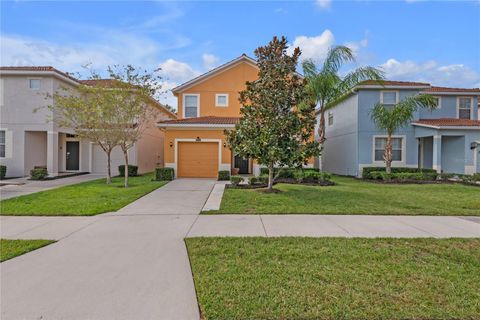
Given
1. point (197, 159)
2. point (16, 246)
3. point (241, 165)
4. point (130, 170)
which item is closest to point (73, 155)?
point (130, 170)

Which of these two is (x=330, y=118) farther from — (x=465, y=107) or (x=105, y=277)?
(x=105, y=277)

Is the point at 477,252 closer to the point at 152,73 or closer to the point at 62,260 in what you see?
the point at 62,260

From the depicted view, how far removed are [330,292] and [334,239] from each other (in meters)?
2.23

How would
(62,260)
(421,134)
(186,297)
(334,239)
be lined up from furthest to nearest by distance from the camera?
1. (421,134)
2. (334,239)
3. (62,260)
4. (186,297)

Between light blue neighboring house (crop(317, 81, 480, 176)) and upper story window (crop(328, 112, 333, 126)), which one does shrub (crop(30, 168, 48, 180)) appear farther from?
upper story window (crop(328, 112, 333, 126))

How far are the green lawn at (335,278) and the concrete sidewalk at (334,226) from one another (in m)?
0.46

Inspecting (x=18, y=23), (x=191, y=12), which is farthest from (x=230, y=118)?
(x=18, y=23)

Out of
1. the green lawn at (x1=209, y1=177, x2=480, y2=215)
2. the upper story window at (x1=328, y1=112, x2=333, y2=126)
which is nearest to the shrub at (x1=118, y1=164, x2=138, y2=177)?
the green lawn at (x1=209, y1=177, x2=480, y2=215)

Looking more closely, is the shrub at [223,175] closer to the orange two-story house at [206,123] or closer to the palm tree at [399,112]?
the orange two-story house at [206,123]

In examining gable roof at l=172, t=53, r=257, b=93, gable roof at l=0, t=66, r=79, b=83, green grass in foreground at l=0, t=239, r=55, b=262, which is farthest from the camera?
gable roof at l=172, t=53, r=257, b=93

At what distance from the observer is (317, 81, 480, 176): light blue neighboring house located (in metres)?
17.0

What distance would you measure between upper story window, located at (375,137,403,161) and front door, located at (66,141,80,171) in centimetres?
2138

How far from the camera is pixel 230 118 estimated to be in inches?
735

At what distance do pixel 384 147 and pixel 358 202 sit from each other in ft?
35.3
